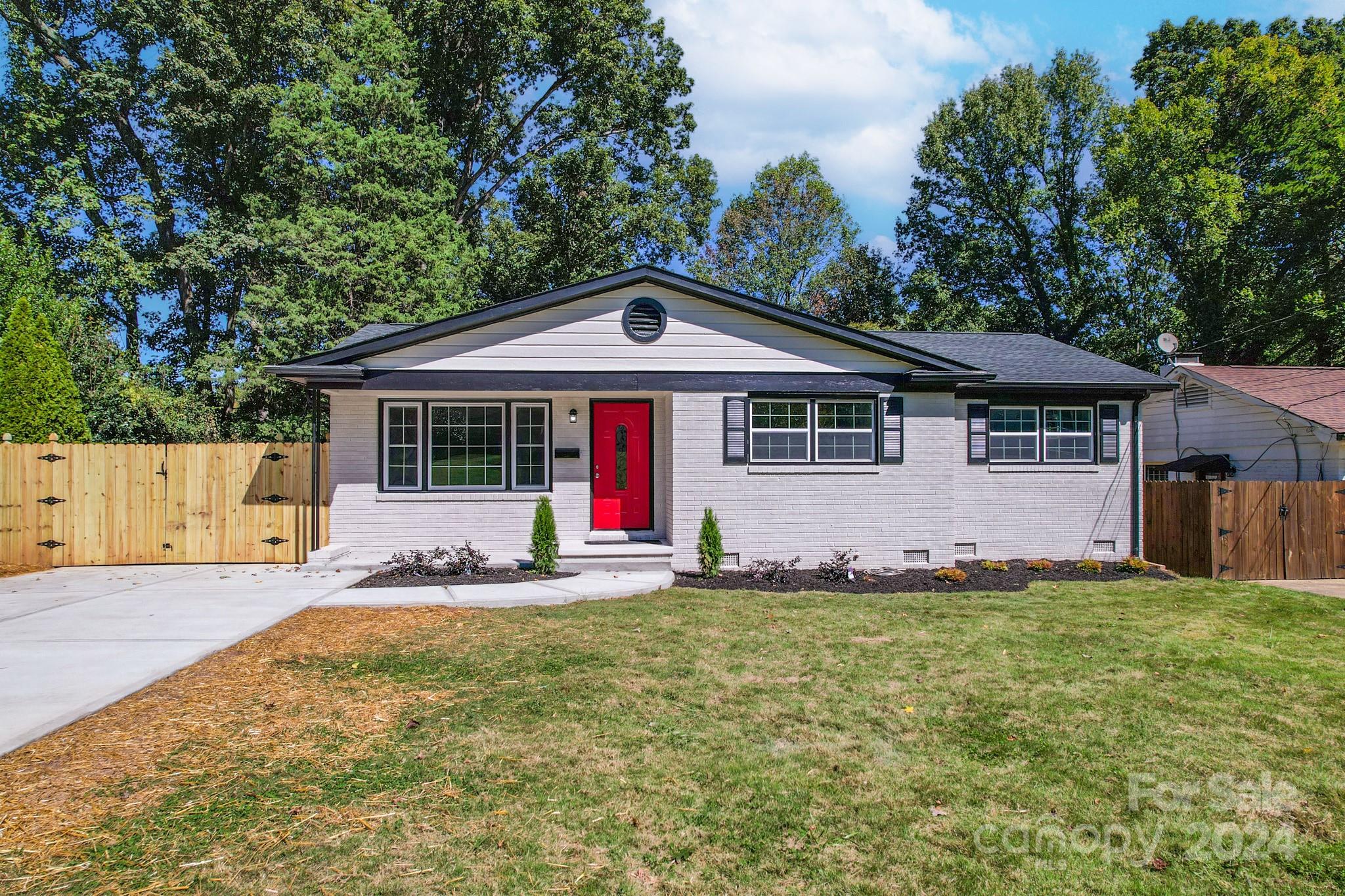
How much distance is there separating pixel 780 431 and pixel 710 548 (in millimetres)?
2352

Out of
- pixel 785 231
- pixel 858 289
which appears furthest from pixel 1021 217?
pixel 785 231

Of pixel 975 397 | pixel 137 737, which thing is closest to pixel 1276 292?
pixel 975 397

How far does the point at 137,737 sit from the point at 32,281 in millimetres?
19905

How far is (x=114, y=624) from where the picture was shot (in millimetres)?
7504

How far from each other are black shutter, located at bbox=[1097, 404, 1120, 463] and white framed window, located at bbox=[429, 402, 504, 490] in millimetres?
10837

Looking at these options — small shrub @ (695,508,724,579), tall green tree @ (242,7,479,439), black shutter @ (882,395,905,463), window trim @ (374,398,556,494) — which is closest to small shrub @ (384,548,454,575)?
window trim @ (374,398,556,494)

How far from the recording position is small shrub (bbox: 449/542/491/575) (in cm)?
1088

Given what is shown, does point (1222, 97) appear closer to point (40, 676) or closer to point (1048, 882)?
point (1048, 882)

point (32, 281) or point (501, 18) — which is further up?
point (501, 18)

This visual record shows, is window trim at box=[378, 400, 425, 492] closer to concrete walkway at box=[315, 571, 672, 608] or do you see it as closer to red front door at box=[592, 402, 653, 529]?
concrete walkway at box=[315, 571, 672, 608]

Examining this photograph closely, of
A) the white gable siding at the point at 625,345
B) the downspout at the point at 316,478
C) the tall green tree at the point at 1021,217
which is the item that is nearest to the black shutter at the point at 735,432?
the white gable siding at the point at 625,345

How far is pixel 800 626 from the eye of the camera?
318 inches

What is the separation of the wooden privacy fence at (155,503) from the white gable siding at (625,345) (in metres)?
3.17

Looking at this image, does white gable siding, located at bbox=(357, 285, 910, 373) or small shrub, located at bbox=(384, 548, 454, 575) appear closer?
small shrub, located at bbox=(384, 548, 454, 575)
